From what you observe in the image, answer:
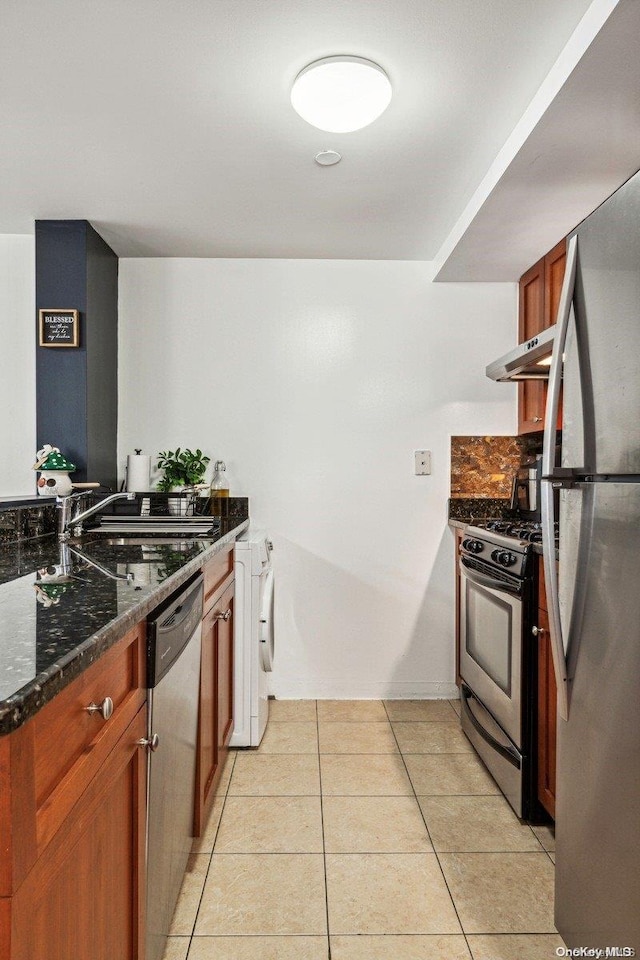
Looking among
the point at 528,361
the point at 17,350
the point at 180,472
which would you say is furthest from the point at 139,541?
the point at 528,361

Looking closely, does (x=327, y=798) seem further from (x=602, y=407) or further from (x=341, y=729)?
(x=602, y=407)

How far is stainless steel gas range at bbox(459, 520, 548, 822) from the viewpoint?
6.50 ft

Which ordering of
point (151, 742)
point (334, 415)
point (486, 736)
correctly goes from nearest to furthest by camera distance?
point (151, 742)
point (486, 736)
point (334, 415)

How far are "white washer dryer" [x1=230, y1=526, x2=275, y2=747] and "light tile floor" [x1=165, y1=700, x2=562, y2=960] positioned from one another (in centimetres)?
12

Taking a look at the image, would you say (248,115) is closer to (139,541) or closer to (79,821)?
(139,541)

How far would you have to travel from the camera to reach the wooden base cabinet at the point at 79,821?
620 mm

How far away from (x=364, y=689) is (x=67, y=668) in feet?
8.68

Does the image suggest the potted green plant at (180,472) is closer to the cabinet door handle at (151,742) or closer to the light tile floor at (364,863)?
the light tile floor at (364,863)

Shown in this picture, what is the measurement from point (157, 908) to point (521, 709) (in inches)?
50.2

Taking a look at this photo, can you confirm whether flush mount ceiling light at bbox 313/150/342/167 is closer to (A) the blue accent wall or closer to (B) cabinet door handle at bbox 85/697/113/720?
(A) the blue accent wall

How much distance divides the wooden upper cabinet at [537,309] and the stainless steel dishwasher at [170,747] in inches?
76.4

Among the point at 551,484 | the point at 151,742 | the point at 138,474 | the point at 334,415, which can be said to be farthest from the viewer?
the point at 334,415
